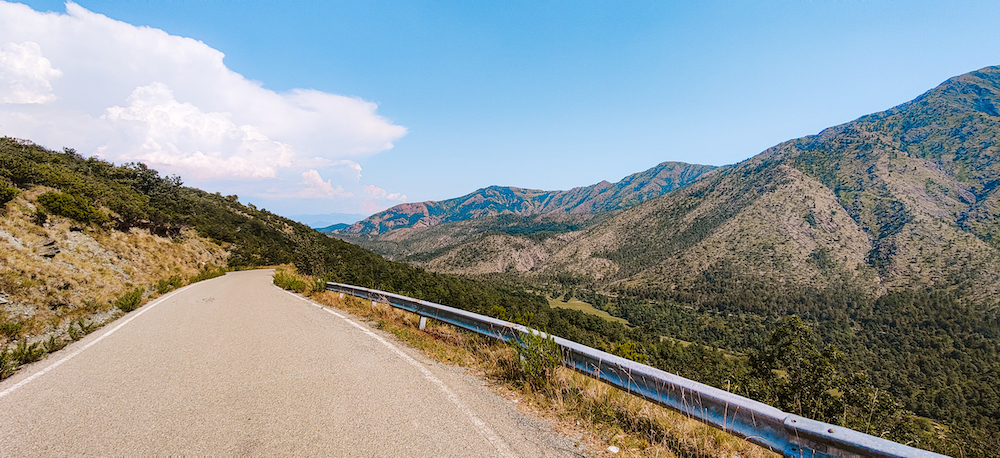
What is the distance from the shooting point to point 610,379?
13.6 feet

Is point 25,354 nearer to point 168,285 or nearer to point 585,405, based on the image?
point 585,405

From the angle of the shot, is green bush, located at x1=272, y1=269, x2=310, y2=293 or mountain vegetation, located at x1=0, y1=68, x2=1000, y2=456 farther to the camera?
mountain vegetation, located at x1=0, y1=68, x2=1000, y2=456

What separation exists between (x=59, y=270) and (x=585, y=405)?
56.2ft

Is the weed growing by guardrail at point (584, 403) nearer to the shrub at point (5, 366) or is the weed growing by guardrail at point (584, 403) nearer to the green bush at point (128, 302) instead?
the shrub at point (5, 366)

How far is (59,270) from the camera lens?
472 inches

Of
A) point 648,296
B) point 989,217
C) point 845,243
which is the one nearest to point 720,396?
point 648,296

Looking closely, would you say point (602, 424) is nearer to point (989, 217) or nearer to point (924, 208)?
point (924, 208)

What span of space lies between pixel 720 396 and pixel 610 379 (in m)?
1.23

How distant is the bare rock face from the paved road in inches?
357

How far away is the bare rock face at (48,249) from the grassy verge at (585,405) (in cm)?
1464

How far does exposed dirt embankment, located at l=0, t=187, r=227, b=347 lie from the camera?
886 cm

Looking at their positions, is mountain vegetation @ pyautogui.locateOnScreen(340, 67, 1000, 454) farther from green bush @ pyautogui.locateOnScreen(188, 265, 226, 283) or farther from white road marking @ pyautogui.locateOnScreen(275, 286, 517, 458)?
white road marking @ pyautogui.locateOnScreen(275, 286, 517, 458)

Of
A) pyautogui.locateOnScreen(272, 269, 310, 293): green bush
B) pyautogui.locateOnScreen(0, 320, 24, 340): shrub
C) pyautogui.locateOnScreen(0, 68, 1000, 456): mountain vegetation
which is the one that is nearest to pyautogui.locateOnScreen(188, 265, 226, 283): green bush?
pyautogui.locateOnScreen(0, 68, 1000, 456): mountain vegetation

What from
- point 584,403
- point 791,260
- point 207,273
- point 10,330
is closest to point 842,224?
point 791,260
